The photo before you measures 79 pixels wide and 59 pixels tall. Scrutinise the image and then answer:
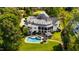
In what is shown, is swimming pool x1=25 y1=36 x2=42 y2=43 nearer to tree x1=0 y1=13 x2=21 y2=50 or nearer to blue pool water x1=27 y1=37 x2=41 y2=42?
blue pool water x1=27 y1=37 x2=41 y2=42

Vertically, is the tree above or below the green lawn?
above

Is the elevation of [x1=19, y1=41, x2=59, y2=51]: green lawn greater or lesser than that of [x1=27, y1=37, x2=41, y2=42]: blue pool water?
lesser

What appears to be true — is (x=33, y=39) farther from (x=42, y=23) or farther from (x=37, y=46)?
(x=42, y=23)

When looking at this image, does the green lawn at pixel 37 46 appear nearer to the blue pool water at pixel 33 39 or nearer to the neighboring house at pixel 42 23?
the blue pool water at pixel 33 39

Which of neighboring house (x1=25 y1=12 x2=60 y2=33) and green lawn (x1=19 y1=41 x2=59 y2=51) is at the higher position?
neighboring house (x1=25 y1=12 x2=60 y2=33)

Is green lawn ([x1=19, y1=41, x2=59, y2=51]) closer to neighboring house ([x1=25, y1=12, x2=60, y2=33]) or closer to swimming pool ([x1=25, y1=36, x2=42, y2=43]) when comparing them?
swimming pool ([x1=25, y1=36, x2=42, y2=43])

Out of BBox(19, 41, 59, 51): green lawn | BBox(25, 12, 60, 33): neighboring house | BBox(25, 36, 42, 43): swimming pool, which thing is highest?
BBox(25, 12, 60, 33): neighboring house

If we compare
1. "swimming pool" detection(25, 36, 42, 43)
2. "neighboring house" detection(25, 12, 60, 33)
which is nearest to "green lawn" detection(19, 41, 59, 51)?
"swimming pool" detection(25, 36, 42, 43)

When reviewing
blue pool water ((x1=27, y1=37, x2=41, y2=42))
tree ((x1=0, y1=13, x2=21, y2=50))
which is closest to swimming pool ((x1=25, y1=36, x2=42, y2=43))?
blue pool water ((x1=27, y1=37, x2=41, y2=42))
